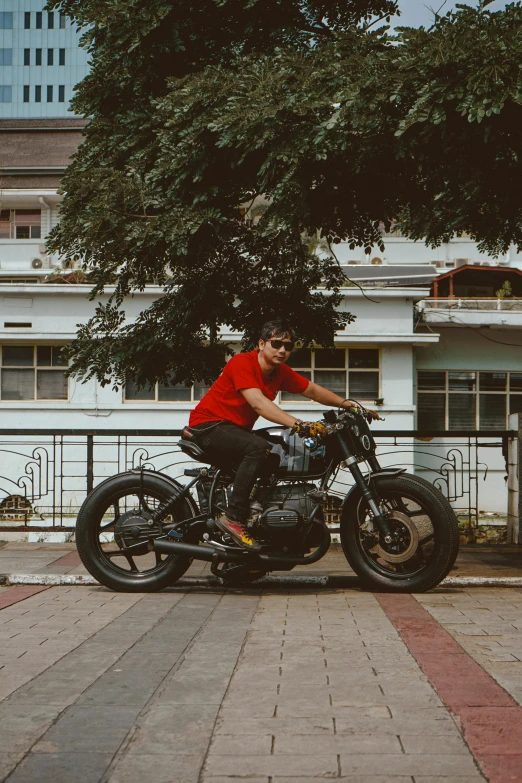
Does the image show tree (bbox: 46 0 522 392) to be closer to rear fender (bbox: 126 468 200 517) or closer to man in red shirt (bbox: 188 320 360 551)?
man in red shirt (bbox: 188 320 360 551)

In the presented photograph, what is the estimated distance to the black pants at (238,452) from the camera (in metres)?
6.76

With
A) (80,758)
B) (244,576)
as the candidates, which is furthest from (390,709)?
(244,576)

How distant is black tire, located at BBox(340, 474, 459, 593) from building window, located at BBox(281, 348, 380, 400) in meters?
19.4

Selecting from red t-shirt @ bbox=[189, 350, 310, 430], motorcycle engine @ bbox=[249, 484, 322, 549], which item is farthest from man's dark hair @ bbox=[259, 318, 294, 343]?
motorcycle engine @ bbox=[249, 484, 322, 549]

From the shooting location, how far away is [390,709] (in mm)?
3736

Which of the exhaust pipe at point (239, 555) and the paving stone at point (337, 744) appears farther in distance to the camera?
the exhaust pipe at point (239, 555)

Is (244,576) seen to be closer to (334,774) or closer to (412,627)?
(412,627)

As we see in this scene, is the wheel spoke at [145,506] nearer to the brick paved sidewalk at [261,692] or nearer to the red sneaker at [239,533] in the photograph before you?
the red sneaker at [239,533]

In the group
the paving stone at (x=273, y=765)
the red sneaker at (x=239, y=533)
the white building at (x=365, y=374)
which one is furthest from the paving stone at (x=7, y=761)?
the white building at (x=365, y=374)

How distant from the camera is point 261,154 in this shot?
27.9 ft

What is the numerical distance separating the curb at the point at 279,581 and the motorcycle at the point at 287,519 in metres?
0.29

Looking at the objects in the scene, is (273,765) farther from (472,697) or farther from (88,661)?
(88,661)

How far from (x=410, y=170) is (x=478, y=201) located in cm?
66

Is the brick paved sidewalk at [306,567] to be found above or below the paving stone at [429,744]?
below
